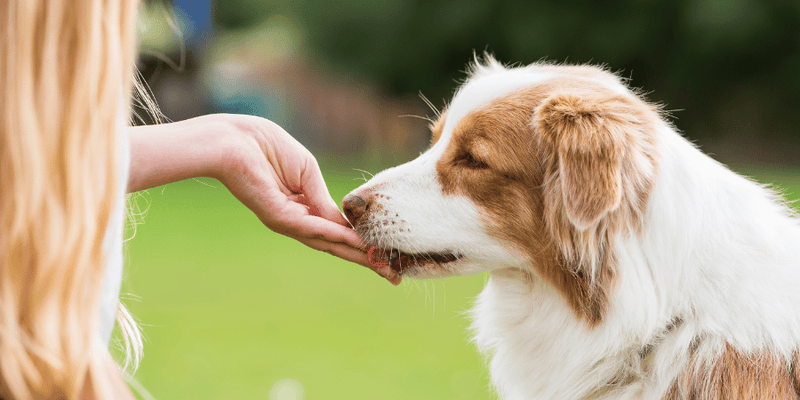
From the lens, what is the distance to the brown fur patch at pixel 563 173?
7.24 feet

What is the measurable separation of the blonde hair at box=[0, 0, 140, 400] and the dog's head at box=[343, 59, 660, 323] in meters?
1.31

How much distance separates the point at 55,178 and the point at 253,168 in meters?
0.96

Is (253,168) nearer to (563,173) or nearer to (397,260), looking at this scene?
(397,260)

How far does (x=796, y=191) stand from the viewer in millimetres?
11086

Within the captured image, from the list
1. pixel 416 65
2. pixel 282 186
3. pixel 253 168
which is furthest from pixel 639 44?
pixel 253 168

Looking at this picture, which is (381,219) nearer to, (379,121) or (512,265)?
(512,265)

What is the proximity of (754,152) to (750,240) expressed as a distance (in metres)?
15.8

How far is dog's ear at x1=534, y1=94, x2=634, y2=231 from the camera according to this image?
7.07 feet

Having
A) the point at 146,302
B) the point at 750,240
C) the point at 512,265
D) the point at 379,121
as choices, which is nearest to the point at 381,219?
the point at 512,265

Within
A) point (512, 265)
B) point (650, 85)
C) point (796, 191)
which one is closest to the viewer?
point (512, 265)

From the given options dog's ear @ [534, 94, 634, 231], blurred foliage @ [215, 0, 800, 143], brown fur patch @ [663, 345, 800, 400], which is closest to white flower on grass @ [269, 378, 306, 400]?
dog's ear @ [534, 94, 634, 231]

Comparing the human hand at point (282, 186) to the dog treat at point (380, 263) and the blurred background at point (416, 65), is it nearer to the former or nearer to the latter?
the dog treat at point (380, 263)

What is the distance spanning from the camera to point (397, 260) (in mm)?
2629

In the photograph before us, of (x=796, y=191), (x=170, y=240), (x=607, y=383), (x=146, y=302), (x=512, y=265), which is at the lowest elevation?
(x=170, y=240)
